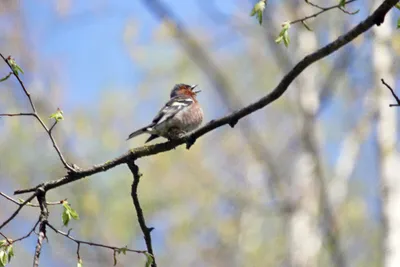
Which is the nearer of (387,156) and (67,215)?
(67,215)

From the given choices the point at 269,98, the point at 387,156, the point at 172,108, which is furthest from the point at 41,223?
the point at 387,156

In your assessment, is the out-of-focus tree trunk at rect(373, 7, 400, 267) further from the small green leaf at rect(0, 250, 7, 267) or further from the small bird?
the small green leaf at rect(0, 250, 7, 267)

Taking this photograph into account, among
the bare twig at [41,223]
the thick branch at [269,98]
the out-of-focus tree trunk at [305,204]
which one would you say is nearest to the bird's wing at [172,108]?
the thick branch at [269,98]

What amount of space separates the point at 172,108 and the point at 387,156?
408 cm

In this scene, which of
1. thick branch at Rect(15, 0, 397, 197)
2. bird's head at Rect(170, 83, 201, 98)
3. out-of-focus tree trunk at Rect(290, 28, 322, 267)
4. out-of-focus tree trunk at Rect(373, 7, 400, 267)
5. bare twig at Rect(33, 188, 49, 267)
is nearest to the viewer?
bare twig at Rect(33, 188, 49, 267)

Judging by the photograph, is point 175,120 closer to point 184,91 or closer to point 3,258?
point 184,91

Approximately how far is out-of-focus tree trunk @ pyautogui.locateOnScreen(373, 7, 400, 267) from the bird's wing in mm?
3307

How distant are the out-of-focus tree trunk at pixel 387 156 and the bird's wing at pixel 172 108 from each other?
3.31 metres

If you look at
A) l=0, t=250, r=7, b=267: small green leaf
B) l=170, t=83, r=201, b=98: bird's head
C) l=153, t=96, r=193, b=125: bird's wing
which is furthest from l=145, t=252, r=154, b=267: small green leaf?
l=170, t=83, r=201, b=98: bird's head

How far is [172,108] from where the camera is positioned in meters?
4.52

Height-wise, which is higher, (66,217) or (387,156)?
(387,156)

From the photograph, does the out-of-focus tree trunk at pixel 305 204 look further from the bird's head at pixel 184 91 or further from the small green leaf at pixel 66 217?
the small green leaf at pixel 66 217

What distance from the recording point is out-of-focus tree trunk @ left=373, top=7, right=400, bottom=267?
283 inches

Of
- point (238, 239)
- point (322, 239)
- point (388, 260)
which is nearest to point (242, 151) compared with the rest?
point (238, 239)
